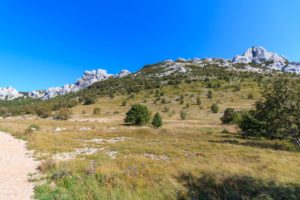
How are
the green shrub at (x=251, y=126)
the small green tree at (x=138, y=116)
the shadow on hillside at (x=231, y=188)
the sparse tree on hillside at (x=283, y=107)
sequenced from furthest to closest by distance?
the small green tree at (x=138, y=116)
the green shrub at (x=251, y=126)
the sparse tree on hillside at (x=283, y=107)
the shadow on hillside at (x=231, y=188)

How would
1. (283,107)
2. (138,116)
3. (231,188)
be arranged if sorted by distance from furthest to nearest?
(138,116)
(283,107)
(231,188)

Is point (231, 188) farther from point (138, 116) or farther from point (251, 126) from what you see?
point (138, 116)

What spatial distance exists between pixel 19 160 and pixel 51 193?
7.60m

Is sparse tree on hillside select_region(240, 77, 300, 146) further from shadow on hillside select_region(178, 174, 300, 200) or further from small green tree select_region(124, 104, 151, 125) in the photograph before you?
small green tree select_region(124, 104, 151, 125)

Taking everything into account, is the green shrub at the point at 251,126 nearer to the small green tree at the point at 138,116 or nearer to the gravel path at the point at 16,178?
the small green tree at the point at 138,116

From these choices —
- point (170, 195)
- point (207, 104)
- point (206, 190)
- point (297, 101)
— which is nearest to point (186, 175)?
point (206, 190)

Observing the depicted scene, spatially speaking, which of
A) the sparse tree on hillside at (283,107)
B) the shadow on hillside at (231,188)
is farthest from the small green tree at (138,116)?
the shadow on hillside at (231,188)

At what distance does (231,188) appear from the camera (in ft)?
24.9

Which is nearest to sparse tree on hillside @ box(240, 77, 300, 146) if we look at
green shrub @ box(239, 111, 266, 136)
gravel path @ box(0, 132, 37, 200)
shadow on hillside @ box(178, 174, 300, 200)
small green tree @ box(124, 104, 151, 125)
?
shadow on hillside @ box(178, 174, 300, 200)

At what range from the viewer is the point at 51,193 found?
7094mm

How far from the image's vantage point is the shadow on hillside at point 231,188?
695 cm

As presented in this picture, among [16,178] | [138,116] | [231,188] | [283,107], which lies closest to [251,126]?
[283,107]

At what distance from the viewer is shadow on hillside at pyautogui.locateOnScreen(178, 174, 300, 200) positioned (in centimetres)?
695

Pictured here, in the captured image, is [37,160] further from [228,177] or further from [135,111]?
[135,111]
